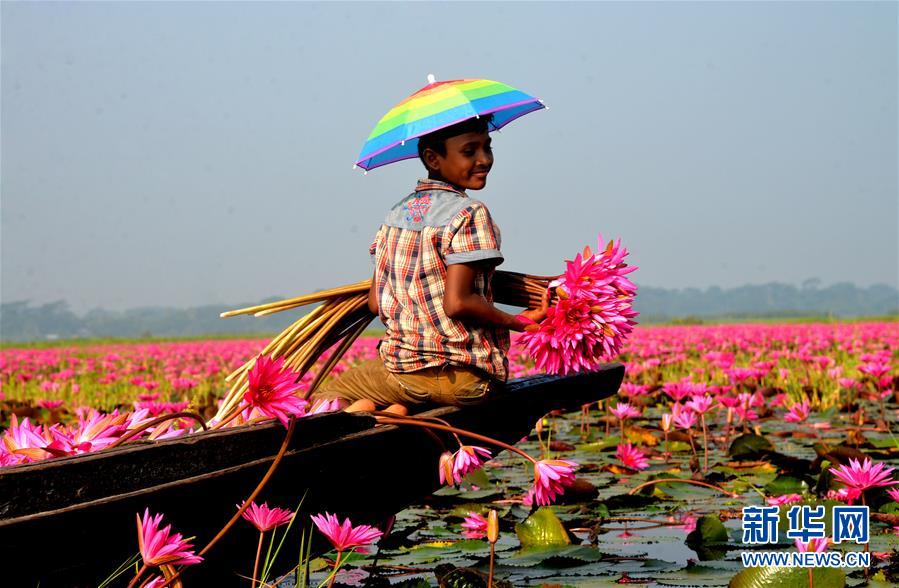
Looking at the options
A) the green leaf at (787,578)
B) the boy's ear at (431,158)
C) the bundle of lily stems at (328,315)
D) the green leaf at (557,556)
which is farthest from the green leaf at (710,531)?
the boy's ear at (431,158)

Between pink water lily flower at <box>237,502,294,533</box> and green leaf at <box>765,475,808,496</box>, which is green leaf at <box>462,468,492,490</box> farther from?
pink water lily flower at <box>237,502,294,533</box>

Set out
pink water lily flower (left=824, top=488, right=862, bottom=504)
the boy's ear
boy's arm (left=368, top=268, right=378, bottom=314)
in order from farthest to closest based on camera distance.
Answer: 1. boy's arm (left=368, top=268, right=378, bottom=314)
2. the boy's ear
3. pink water lily flower (left=824, top=488, right=862, bottom=504)

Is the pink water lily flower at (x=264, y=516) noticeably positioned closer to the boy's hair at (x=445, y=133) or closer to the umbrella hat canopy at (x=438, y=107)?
the umbrella hat canopy at (x=438, y=107)

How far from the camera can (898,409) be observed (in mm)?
6547

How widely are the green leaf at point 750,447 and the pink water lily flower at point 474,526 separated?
1744 millimetres

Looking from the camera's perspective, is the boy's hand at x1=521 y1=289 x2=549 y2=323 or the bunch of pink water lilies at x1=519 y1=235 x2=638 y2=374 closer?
the bunch of pink water lilies at x1=519 y1=235 x2=638 y2=374

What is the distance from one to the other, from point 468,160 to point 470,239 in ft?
0.93

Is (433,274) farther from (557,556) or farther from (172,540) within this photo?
(172,540)

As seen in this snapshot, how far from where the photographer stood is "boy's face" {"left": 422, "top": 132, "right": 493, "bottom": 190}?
8.81 ft

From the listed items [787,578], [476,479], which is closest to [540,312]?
[787,578]

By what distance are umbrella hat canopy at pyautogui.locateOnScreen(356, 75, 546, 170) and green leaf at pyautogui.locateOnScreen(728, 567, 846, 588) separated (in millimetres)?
1422

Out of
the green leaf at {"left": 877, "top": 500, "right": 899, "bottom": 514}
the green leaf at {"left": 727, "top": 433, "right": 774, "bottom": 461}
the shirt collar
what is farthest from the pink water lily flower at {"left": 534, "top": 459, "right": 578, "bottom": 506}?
the green leaf at {"left": 727, "top": 433, "right": 774, "bottom": 461}

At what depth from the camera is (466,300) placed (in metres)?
2.54

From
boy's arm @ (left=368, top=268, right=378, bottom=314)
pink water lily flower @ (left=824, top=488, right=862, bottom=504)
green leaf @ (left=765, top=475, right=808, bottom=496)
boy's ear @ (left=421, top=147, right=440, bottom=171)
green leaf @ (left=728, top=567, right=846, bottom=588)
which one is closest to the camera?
green leaf @ (left=728, top=567, right=846, bottom=588)
